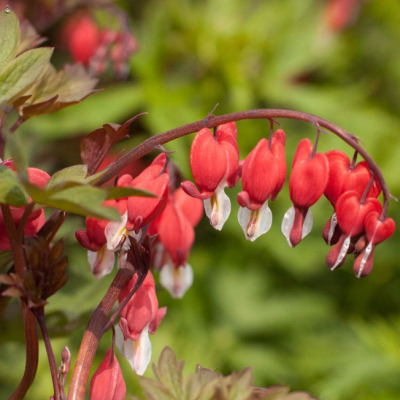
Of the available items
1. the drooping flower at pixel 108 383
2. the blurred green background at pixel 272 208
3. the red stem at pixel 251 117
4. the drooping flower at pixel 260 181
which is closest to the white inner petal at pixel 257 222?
the drooping flower at pixel 260 181

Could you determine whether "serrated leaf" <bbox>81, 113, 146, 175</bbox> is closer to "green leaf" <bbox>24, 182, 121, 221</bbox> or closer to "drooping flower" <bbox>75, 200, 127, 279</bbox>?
"drooping flower" <bbox>75, 200, 127, 279</bbox>

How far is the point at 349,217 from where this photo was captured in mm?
611

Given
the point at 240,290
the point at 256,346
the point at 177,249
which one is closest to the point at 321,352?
the point at 256,346

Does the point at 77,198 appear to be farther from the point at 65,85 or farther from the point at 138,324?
the point at 65,85

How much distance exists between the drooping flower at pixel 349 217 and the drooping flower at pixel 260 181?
8cm

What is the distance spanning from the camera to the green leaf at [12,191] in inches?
20.4

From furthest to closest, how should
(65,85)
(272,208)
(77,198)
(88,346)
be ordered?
(272,208), (65,85), (88,346), (77,198)

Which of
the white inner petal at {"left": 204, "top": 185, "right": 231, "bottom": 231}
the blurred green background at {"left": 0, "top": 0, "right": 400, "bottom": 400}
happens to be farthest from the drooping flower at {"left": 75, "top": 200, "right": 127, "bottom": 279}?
the blurred green background at {"left": 0, "top": 0, "right": 400, "bottom": 400}

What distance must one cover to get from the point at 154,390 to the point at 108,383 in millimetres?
64

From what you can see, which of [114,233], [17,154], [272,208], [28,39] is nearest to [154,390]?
[114,233]

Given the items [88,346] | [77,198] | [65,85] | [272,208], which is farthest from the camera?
[272,208]

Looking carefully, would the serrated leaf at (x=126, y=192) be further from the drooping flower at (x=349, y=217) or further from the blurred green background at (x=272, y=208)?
the blurred green background at (x=272, y=208)

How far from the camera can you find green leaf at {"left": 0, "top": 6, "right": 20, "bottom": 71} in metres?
0.62

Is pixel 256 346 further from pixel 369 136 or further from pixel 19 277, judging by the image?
pixel 19 277
